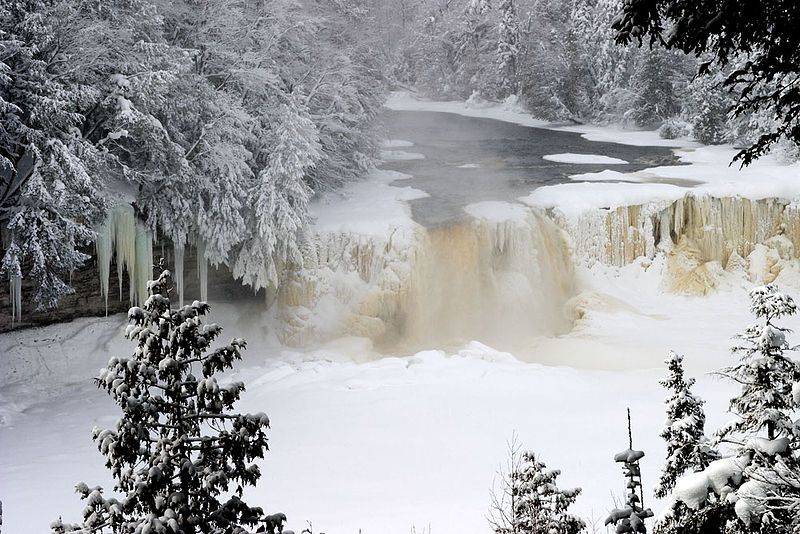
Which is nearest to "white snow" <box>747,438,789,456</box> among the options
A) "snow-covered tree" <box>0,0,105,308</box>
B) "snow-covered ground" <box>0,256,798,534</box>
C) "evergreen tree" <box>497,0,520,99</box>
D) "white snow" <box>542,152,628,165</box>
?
"snow-covered ground" <box>0,256,798,534</box>

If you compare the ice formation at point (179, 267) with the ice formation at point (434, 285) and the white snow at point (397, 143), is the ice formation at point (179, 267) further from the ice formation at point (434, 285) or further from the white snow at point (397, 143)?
the white snow at point (397, 143)

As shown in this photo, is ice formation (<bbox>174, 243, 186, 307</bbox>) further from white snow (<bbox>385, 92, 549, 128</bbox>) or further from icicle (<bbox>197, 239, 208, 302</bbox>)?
white snow (<bbox>385, 92, 549, 128</bbox>)

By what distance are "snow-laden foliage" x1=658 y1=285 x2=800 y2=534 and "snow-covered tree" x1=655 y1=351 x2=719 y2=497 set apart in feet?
1.39

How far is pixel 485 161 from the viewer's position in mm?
29281

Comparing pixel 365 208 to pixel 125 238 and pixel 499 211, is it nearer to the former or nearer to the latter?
pixel 499 211

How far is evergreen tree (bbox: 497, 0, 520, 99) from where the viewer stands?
2004 inches

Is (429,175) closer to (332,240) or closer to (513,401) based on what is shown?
(332,240)

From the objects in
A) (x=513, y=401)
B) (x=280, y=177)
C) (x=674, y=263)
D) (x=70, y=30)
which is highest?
(x=70, y=30)

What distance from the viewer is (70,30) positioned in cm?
1533

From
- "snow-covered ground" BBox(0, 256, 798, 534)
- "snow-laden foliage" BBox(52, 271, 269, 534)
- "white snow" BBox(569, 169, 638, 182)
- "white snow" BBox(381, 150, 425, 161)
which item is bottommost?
"snow-covered ground" BBox(0, 256, 798, 534)

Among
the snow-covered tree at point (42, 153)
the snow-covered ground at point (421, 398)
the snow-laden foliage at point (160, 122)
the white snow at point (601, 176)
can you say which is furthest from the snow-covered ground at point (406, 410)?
the white snow at point (601, 176)

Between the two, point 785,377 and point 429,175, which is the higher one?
point 429,175

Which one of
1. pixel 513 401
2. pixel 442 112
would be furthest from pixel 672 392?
pixel 442 112

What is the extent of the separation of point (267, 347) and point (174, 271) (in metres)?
3.02
